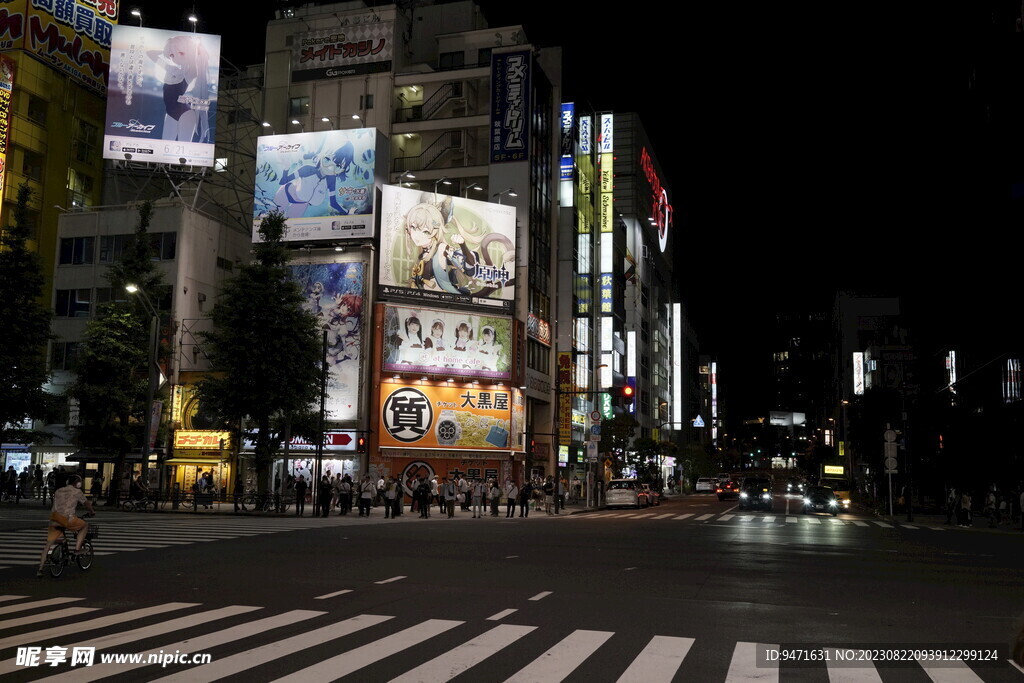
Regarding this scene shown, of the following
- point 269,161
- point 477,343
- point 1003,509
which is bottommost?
point 1003,509

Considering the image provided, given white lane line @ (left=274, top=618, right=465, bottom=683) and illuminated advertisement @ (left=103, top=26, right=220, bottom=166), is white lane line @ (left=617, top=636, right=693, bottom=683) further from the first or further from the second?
illuminated advertisement @ (left=103, top=26, right=220, bottom=166)

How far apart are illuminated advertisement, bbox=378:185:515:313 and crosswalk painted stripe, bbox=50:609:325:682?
1607 inches

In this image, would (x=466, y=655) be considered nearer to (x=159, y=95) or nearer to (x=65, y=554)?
(x=65, y=554)

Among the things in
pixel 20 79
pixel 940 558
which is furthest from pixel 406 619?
pixel 20 79

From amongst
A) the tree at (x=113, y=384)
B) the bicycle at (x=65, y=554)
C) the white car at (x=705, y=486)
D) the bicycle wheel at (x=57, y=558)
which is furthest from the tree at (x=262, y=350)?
the white car at (x=705, y=486)

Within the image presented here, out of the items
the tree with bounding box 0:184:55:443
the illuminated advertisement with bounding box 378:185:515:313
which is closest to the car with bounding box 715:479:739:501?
the illuminated advertisement with bounding box 378:185:515:313

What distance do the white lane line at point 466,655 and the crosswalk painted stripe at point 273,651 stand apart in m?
1.43

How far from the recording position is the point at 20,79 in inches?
2169

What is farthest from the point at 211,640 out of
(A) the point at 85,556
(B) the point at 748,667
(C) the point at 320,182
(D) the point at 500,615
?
(C) the point at 320,182

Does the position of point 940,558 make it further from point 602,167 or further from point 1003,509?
point 602,167

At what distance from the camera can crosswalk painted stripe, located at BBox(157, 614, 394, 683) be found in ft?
24.9

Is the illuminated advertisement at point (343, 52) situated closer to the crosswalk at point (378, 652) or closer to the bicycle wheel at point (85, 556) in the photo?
the bicycle wheel at point (85, 556)

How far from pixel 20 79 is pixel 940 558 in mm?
57985

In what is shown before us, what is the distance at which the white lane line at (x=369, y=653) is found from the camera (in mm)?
7576
